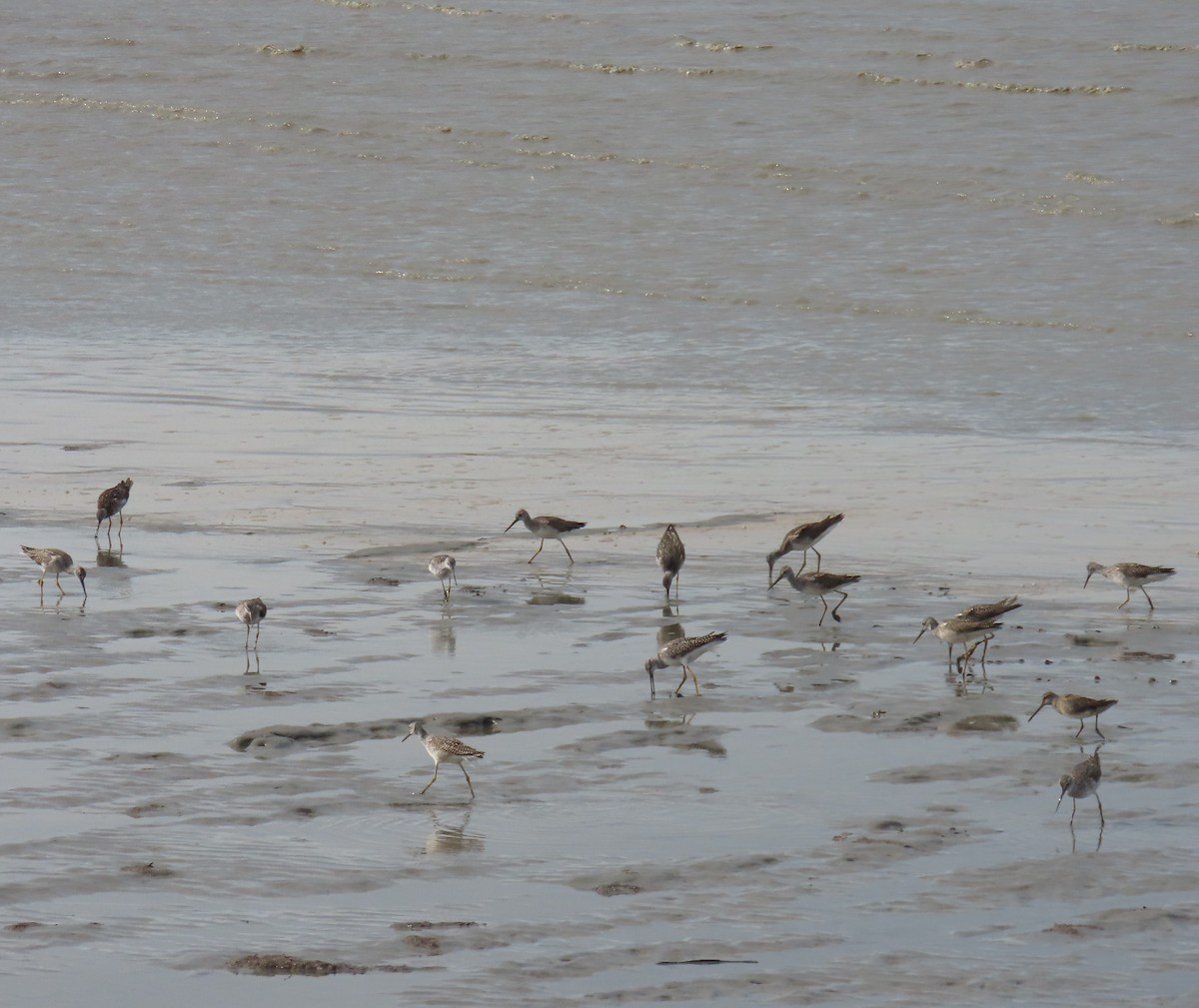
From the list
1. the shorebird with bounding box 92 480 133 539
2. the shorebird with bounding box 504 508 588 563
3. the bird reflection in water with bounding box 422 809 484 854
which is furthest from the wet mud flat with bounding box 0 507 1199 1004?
the shorebird with bounding box 92 480 133 539

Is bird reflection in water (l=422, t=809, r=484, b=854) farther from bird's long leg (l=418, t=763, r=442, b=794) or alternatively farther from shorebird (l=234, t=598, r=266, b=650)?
shorebird (l=234, t=598, r=266, b=650)

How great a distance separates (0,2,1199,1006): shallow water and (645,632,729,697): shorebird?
0.33ft

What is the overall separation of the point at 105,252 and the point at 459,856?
2441cm

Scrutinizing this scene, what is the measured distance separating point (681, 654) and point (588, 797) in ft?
5.91

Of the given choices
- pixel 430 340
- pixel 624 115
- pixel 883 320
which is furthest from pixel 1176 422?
pixel 624 115

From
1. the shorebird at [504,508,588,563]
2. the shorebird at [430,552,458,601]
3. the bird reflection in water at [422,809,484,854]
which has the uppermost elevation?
the shorebird at [504,508,588,563]

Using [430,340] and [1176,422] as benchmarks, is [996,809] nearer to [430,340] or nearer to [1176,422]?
[1176,422]

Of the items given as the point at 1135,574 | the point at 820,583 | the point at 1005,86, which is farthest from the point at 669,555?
Answer: the point at 1005,86

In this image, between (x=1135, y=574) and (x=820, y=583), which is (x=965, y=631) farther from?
(x=1135, y=574)

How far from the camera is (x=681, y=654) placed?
402 inches

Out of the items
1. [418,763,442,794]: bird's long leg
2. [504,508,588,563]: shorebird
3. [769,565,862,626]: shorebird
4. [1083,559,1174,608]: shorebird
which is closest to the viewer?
[418,763,442,794]: bird's long leg

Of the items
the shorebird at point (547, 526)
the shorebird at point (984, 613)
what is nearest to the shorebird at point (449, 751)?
the shorebird at point (984, 613)

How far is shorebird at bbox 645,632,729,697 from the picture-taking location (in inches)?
401

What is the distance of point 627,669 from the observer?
35.2ft
